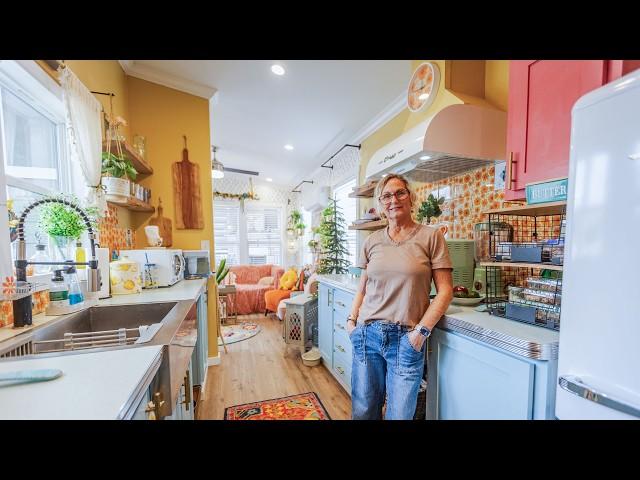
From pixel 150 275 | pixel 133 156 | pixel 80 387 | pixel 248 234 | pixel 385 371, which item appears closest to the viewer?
pixel 80 387

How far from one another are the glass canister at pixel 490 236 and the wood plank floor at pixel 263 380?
143 cm

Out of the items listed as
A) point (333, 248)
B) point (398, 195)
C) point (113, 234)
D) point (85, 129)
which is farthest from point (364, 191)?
point (113, 234)

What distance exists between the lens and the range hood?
56.5 inches

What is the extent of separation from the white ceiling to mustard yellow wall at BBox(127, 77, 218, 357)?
135 millimetres

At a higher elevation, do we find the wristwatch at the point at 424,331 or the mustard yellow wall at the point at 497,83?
the mustard yellow wall at the point at 497,83

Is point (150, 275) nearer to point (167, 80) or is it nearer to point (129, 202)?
point (129, 202)

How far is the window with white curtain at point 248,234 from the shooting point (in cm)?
583

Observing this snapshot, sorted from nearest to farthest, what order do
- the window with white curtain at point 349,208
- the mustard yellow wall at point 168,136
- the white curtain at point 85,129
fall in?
1. the white curtain at point 85,129
2. the mustard yellow wall at point 168,136
3. the window with white curtain at point 349,208

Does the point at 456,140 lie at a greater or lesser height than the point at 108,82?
lesser

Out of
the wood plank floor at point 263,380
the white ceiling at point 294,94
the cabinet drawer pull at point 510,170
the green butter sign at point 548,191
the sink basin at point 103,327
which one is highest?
the white ceiling at point 294,94

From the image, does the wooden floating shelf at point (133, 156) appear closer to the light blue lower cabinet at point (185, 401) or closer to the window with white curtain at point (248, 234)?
the light blue lower cabinet at point (185, 401)

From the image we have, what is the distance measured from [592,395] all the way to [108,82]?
3182 mm

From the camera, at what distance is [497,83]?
1.67m

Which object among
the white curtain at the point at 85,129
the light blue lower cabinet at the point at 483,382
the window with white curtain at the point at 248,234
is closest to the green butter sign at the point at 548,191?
the light blue lower cabinet at the point at 483,382
